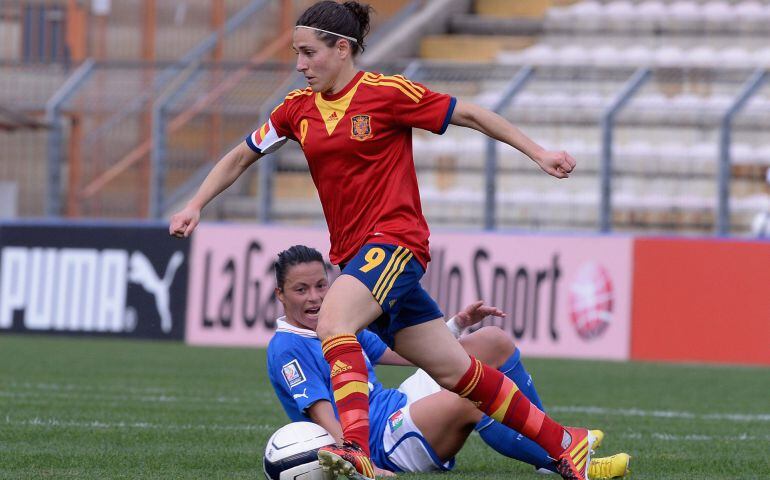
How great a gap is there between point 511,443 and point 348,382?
1310 mm

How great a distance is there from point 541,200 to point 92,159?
572cm

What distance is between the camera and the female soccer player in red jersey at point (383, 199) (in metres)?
5.61

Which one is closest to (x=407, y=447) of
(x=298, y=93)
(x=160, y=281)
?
(x=298, y=93)

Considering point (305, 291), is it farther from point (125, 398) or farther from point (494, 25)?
point (494, 25)

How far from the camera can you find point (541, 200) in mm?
17047

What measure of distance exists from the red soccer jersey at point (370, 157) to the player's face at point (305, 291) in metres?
0.51

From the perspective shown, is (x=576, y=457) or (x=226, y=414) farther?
(x=226, y=414)

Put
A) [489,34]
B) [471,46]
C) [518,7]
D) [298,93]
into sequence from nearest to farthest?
[298,93]
[471,46]
[489,34]
[518,7]

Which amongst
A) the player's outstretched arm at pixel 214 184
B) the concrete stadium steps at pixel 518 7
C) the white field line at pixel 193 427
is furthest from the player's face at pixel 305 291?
the concrete stadium steps at pixel 518 7

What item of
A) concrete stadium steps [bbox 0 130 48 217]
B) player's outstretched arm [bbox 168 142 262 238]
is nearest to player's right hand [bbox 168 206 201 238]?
player's outstretched arm [bbox 168 142 262 238]

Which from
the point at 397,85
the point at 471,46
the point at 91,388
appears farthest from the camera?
the point at 471,46

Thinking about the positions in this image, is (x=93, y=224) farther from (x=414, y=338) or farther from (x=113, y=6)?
(x=414, y=338)

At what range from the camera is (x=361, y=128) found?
5.77 meters

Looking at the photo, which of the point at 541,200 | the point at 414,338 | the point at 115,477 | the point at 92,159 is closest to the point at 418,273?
the point at 414,338
